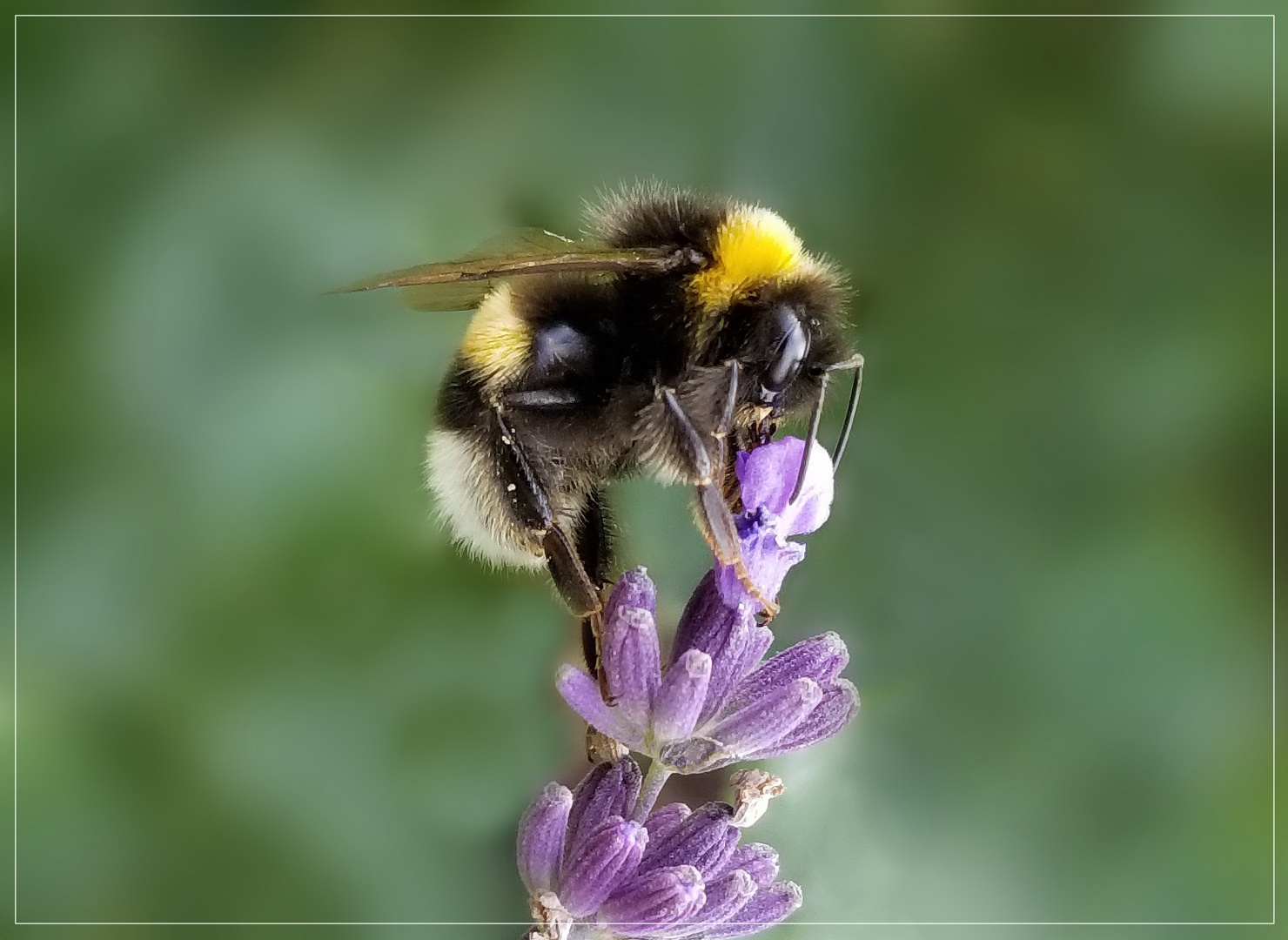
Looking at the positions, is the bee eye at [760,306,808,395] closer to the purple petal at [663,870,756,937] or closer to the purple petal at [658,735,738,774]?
the purple petal at [658,735,738,774]

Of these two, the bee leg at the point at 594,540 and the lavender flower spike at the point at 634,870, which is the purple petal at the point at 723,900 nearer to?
the lavender flower spike at the point at 634,870

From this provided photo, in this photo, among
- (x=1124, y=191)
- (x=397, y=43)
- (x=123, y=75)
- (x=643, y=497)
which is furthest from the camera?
(x=1124, y=191)

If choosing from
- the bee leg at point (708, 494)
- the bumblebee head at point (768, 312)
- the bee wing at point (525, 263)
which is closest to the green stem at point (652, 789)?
the bee leg at point (708, 494)

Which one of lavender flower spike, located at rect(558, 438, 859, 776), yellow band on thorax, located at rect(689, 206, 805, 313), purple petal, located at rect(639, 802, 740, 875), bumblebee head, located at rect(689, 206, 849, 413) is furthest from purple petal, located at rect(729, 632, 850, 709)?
yellow band on thorax, located at rect(689, 206, 805, 313)

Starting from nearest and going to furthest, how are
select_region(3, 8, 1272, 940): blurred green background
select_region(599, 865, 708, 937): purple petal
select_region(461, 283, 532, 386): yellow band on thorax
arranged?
1. select_region(599, 865, 708, 937): purple petal
2. select_region(461, 283, 532, 386): yellow band on thorax
3. select_region(3, 8, 1272, 940): blurred green background

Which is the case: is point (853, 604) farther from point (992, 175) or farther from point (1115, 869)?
point (992, 175)

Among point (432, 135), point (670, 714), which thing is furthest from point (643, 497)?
point (432, 135)

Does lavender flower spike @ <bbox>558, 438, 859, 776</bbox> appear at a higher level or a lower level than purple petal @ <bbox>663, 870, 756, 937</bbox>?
higher
